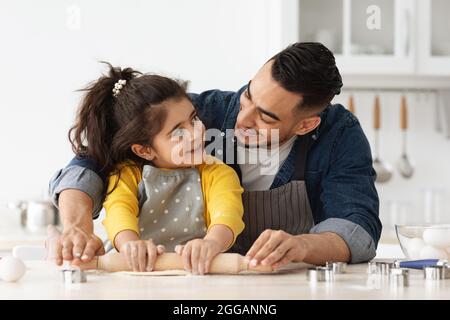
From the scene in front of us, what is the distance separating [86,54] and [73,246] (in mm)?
2467

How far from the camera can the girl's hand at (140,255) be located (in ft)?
4.84

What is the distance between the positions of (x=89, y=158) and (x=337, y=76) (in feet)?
2.02

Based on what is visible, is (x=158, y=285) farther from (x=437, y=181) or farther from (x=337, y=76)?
(x=437, y=181)

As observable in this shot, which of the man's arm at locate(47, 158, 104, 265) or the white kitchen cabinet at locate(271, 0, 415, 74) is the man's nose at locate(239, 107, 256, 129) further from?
the white kitchen cabinet at locate(271, 0, 415, 74)

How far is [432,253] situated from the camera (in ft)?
5.56

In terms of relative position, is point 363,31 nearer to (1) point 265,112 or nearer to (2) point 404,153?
(2) point 404,153

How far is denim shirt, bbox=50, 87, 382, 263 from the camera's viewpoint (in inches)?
69.0

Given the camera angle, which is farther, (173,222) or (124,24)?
(124,24)

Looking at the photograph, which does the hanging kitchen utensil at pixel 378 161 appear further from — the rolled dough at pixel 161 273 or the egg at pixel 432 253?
the rolled dough at pixel 161 273

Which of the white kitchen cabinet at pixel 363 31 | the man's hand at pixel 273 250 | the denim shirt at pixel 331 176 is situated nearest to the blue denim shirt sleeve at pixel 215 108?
the denim shirt at pixel 331 176

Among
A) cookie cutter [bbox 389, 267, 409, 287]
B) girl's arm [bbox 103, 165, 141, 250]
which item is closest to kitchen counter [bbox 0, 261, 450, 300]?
cookie cutter [bbox 389, 267, 409, 287]

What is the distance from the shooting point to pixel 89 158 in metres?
1.85

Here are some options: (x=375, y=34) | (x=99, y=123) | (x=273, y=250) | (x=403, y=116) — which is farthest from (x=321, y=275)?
(x=403, y=116)
